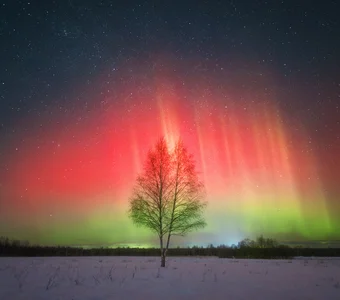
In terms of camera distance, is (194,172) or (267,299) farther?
(194,172)

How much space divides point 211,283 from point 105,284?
5.49 m

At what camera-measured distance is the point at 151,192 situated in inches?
1186

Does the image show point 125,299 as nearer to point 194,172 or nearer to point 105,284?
point 105,284

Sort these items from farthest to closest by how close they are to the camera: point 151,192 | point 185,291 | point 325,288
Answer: point 151,192
point 325,288
point 185,291

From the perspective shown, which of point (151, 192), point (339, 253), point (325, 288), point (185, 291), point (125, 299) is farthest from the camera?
point (339, 253)

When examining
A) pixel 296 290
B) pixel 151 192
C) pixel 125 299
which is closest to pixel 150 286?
pixel 125 299

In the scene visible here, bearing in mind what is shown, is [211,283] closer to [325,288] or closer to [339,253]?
[325,288]

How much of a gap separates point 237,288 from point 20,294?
9.45 m

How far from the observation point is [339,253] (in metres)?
76.8

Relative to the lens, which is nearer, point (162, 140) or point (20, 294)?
point (20, 294)

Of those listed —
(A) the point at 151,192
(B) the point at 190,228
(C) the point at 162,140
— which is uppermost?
(C) the point at 162,140

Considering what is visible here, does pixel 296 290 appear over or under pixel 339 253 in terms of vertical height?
under

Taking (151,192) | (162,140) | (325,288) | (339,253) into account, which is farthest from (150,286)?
(339,253)

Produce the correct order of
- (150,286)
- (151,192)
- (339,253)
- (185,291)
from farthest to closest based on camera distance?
(339,253)
(151,192)
(150,286)
(185,291)
